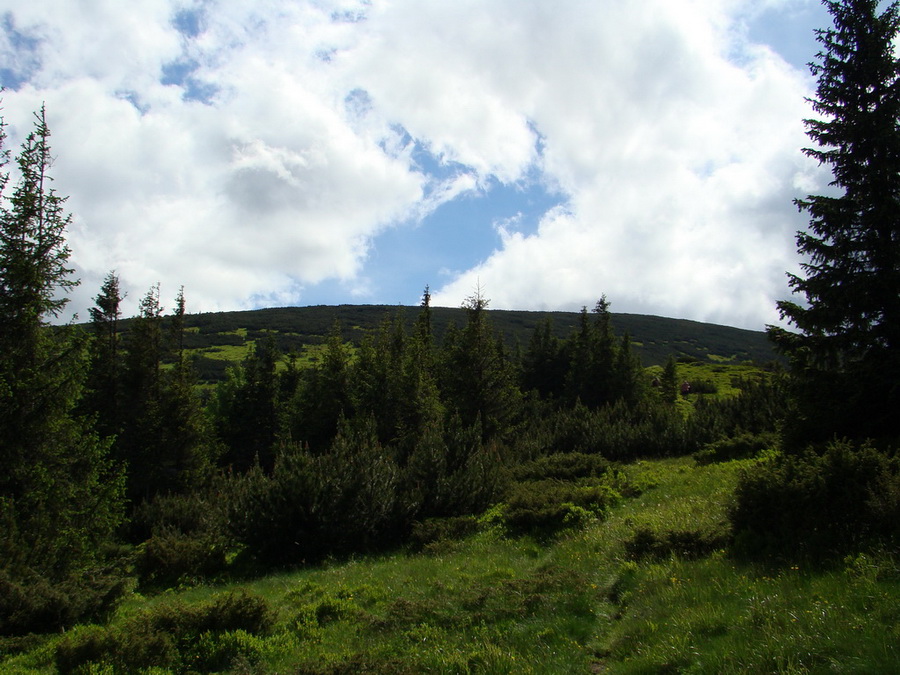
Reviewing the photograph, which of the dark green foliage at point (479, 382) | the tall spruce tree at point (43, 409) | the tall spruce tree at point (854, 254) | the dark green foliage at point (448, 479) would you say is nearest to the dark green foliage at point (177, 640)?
the tall spruce tree at point (43, 409)

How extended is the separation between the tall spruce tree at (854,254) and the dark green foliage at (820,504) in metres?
4.46

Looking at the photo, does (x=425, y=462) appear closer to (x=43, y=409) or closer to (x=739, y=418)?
(x=43, y=409)

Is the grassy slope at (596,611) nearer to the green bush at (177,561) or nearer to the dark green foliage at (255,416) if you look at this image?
the green bush at (177,561)

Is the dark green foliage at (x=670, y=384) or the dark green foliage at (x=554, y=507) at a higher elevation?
the dark green foliage at (x=670, y=384)

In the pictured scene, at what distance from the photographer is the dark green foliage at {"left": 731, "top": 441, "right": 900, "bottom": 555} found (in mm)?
8055

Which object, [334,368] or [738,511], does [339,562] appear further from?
[334,368]

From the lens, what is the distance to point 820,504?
29.4 ft

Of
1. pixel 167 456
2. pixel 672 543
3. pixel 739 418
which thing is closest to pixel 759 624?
pixel 672 543

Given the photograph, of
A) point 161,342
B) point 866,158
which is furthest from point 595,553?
point 161,342

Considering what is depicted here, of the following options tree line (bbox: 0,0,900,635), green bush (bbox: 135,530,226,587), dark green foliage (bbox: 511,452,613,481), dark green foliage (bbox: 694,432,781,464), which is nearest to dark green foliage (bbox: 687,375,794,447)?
dark green foliage (bbox: 694,432,781,464)

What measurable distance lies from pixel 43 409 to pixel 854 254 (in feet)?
78.4

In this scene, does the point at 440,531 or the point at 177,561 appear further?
the point at 440,531

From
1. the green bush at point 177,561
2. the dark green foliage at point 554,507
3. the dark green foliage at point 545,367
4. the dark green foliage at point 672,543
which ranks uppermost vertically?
the dark green foliage at point 545,367

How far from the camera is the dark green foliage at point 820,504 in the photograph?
8.05 metres
